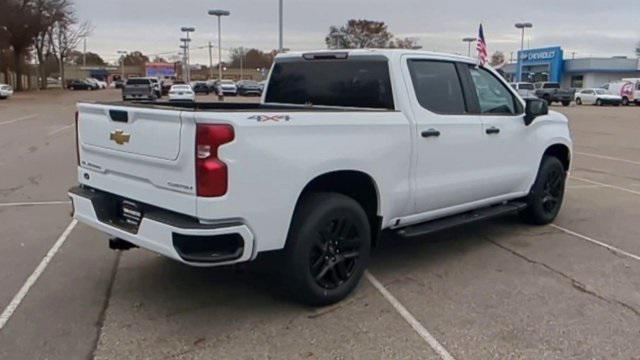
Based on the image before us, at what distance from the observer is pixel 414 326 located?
13.6ft

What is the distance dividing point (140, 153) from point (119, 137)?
0.34m

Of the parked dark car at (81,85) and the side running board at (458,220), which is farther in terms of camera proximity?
the parked dark car at (81,85)

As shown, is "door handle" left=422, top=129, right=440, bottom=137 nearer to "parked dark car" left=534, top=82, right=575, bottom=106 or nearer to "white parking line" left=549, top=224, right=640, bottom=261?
"white parking line" left=549, top=224, right=640, bottom=261

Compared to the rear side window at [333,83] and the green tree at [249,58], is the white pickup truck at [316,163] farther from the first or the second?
the green tree at [249,58]

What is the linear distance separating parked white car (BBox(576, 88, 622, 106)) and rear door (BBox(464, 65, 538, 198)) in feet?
161

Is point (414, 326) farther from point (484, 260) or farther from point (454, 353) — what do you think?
point (484, 260)

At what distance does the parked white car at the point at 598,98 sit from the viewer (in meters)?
49.8

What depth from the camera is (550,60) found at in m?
73.1

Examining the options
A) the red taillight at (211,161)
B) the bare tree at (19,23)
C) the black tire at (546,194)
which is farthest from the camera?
the bare tree at (19,23)

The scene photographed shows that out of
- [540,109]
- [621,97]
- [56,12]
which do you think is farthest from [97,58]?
[540,109]

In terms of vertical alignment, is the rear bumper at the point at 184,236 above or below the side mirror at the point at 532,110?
below

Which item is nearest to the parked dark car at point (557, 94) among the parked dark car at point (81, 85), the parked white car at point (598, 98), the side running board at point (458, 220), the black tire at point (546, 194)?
the parked white car at point (598, 98)

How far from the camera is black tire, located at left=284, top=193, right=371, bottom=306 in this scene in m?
4.13

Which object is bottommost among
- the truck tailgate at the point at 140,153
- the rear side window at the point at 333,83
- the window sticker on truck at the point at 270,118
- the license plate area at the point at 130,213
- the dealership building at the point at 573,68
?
the license plate area at the point at 130,213
